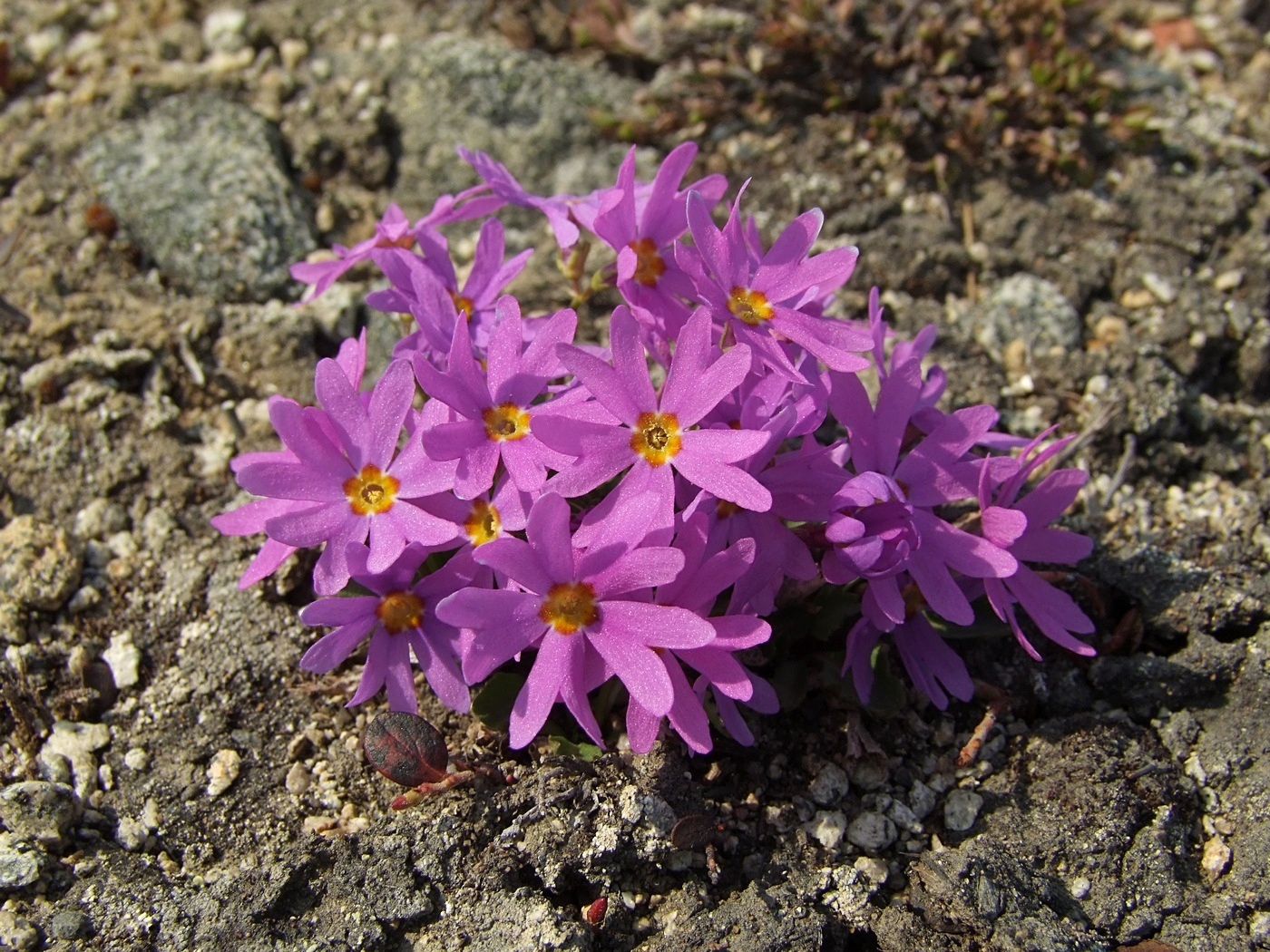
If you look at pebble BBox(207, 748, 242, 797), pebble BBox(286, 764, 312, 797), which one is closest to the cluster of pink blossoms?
pebble BBox(286, 764, 312, 797)

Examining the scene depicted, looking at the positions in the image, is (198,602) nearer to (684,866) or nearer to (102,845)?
(102,845)

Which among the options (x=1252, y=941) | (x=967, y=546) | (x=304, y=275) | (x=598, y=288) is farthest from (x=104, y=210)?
(x=1252, y=941)

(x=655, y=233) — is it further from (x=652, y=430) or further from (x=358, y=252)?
(x=358, y=252)

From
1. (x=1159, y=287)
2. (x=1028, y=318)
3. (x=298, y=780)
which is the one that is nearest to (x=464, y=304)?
(x=298, y=780)

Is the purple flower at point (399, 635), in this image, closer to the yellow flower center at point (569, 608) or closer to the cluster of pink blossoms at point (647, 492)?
the cluster of pink blossoms at point (647, 492)

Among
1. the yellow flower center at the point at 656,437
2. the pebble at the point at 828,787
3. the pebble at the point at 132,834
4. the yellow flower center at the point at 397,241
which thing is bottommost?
the pebble at the point at 828,787

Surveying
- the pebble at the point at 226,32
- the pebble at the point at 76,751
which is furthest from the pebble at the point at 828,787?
the pebble at the point at 226,32
